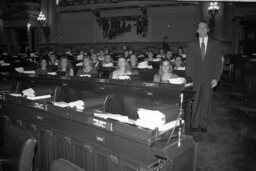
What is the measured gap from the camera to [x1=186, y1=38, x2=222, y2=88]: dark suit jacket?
4.26m

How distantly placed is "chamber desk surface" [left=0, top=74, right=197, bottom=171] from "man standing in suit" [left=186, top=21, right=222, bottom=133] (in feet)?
7.36

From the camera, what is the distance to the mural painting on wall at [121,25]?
51.6 feet

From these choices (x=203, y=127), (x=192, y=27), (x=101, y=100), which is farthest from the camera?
(x=192, y=27)

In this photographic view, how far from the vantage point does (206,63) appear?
168 inches

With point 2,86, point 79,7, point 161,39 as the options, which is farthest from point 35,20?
point 2,86

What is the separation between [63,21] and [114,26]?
454cm

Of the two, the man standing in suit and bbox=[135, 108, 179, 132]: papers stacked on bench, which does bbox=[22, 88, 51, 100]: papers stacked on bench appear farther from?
the man standing in suit

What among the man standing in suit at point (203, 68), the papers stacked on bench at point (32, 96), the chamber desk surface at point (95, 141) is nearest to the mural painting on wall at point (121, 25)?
the man standing in suit at point (203, 68)

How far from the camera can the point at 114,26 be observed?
54.5 feet

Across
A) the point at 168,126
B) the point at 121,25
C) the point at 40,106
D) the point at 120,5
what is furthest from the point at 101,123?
the point at 120,5

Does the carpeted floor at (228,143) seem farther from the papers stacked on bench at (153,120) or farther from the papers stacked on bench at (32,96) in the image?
the papers stacked on bench at (32,96)

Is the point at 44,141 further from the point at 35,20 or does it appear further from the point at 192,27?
the point at 35,20

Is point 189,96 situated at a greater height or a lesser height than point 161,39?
lesser

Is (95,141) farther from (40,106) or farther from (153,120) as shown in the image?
(40,106)
